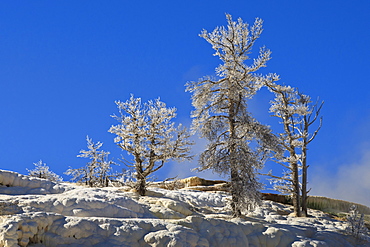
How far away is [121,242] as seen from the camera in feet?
40.5

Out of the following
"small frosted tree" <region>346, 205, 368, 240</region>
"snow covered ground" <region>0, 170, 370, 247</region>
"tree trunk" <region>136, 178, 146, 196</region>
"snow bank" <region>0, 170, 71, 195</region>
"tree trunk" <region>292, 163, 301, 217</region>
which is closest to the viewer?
"snow covered ground" <region>0, 170, 370, 247</region>

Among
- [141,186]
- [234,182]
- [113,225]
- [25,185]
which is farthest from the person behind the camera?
[141,186]

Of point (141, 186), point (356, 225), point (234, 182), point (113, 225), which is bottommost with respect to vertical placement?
point (113, 225)

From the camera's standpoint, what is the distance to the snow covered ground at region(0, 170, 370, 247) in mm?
12031

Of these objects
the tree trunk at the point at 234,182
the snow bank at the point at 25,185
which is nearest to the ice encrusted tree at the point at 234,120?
the tree trunk at the point at 234,182

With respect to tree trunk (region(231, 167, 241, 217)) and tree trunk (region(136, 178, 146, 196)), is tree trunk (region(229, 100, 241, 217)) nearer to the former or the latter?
tree trunk (region(231, 167, 241, 217))

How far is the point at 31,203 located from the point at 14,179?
4.99 metres

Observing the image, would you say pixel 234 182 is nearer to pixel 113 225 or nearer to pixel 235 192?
pixel 235 192

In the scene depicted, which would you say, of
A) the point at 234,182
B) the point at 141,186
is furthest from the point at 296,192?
the point at 141,186

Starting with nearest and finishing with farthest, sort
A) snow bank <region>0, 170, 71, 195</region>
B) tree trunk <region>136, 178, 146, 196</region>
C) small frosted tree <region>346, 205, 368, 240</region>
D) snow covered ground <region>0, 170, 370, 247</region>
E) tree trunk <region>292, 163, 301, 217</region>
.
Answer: snow covered ground <region>0, 170, 370, 247</region> → snow bank <region>0, 170, 71, 195</region> → small frosted tree <region>346, 205, 368, 240</region> → tree trunk <region>136, 178, 146, 196</region> → tree trunk <region>292, 163, 301, 217</region>

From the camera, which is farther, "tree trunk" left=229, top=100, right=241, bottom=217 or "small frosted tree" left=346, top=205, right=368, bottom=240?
"tree trunk" left=229, top=100, right=241, bottom=217

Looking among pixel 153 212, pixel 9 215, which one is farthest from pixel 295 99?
pixel 9 215

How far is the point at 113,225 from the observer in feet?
42.4

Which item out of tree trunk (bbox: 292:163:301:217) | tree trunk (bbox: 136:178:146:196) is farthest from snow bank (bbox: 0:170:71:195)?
tree trunk (bbox: 292:163:301:217)
